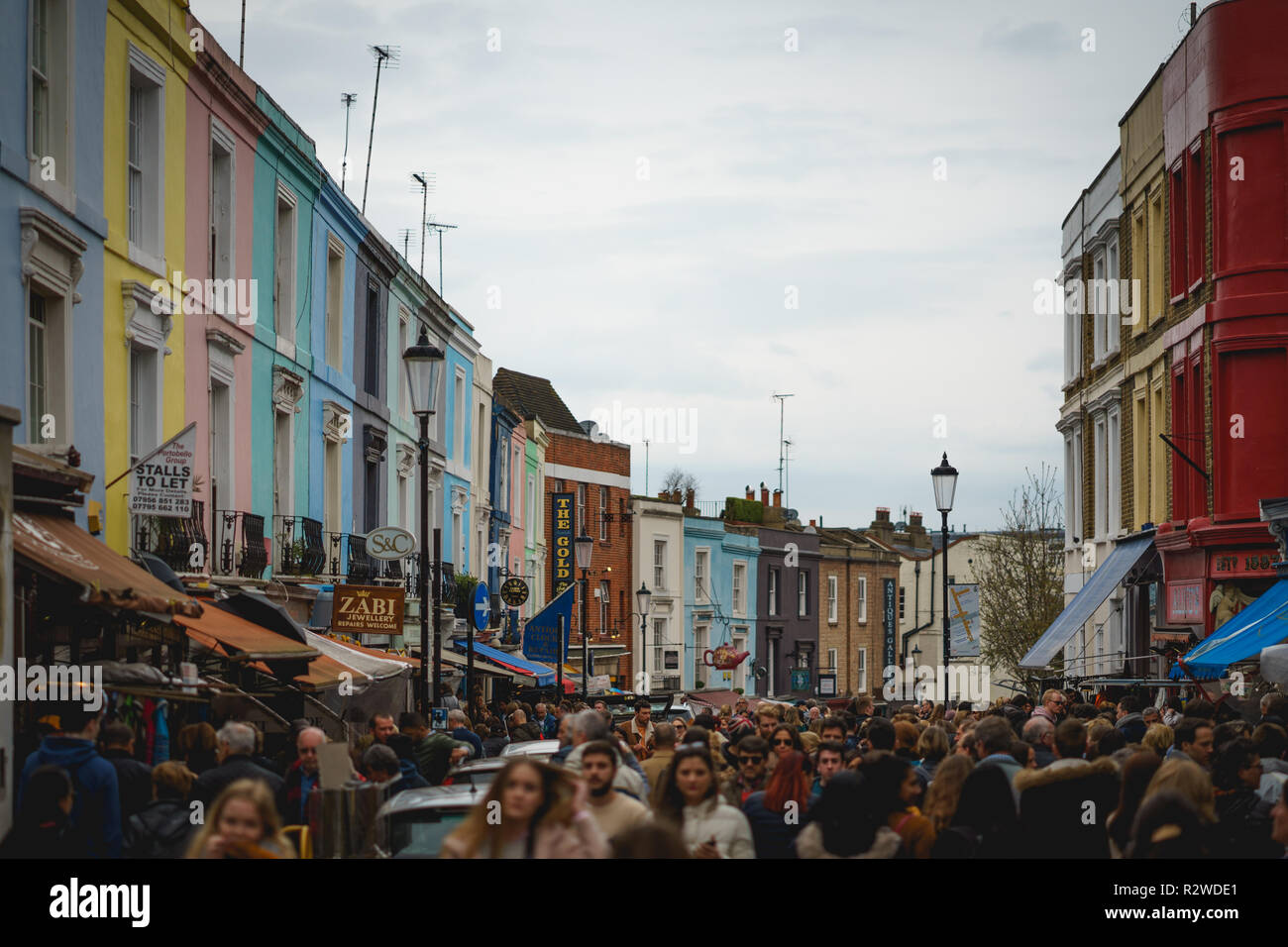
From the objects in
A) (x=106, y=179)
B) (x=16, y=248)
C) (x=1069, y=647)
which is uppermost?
(x=106, y=179)

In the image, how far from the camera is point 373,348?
29.1 meters

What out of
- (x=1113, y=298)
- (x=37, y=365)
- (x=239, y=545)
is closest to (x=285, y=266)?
(x=239, y=545)

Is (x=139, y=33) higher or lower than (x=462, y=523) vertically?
higher

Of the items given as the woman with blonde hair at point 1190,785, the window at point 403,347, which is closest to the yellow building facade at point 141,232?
the woman with blonde hair at point 1190,785

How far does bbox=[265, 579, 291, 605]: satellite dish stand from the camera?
21.3 m

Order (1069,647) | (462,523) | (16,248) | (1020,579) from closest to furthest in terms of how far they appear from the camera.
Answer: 1. (16,248)
2. (1069,647)
3. (462,523)
4. (1020,579)

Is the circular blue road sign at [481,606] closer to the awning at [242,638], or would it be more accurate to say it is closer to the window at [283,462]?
the window at [283,462]

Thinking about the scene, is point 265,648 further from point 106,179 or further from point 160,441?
point 106,179

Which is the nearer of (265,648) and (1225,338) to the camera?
(265,648)

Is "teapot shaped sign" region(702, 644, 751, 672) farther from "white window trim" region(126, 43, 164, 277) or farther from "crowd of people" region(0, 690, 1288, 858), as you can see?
"crowd of people" region(0, 690, 1288, 858)

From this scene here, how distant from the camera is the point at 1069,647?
34.0 meters

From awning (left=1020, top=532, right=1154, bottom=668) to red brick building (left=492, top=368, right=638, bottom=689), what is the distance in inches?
882

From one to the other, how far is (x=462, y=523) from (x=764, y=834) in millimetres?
28703
